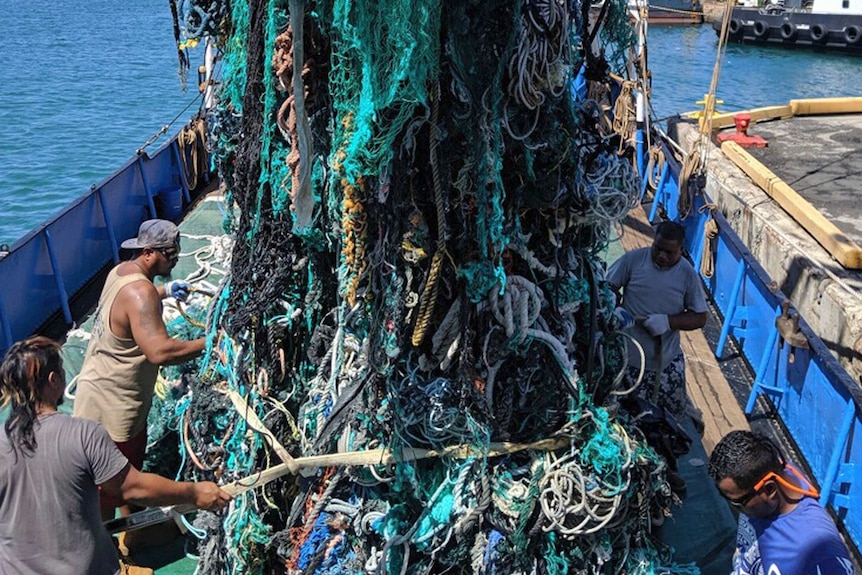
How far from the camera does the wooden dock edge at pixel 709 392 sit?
18.0 feet

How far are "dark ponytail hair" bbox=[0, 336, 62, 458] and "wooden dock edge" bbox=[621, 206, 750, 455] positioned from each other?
3.77m

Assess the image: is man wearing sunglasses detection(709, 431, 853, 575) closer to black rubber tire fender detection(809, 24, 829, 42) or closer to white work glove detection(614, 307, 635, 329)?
white work glove detection(614, 307, 635, 329)

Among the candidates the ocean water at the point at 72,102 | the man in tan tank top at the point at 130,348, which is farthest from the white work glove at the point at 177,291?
the ocean water at the point at 72,102

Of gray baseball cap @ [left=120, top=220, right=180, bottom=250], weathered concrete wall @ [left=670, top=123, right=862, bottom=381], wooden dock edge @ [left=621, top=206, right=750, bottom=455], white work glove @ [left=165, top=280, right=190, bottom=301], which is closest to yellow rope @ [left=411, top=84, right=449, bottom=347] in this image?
gray baseball cap @ [left=120, top=220, right=180, bottom=250]

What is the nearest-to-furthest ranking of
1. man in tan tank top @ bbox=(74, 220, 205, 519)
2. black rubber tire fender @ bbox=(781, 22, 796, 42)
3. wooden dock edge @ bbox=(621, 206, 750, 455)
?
1. man in tan tank top @ bbox=(74, 220, 205, 519)
2. wooden dock edge @ bbox=(621, 206, 750, 455)
3. black rubber tire fender @ bbox=(781, 22, 796, 42)

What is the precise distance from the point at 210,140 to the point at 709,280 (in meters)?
5.17

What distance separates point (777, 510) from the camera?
102 inches

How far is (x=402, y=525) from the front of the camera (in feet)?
11.0

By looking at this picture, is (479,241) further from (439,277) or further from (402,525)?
(402,525)

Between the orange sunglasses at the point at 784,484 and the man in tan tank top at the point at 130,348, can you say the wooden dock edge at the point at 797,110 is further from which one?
the orange sunglasses at the point at 784,484

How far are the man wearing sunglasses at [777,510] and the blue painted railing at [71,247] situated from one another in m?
5.16

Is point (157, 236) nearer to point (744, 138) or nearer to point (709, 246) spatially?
point (709, 246)

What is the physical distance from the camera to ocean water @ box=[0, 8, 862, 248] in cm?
1698

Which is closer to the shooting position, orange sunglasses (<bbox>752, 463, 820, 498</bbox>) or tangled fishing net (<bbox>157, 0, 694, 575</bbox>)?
orange sunglasses (<bbox>752, 463, 820, 498</bbox>)
